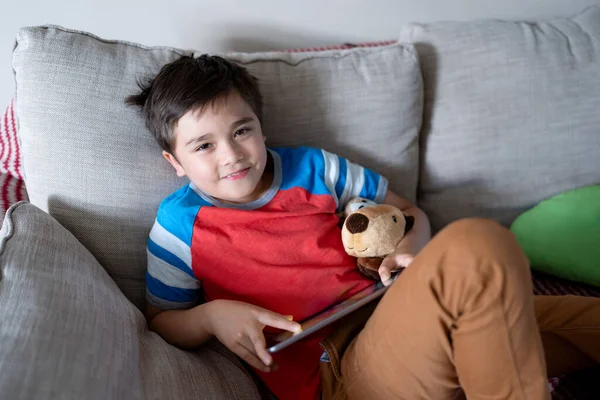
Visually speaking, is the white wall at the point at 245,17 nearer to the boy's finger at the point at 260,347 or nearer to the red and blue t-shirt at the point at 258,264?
the red and blue t-shirt at the point at 258,264

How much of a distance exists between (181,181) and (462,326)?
0.63 meters

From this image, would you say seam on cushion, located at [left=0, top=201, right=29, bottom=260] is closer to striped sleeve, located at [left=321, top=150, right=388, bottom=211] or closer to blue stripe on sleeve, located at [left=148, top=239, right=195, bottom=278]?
blue stripe on sleeve, located at [left=148, top=239, right=195, bottom=278]

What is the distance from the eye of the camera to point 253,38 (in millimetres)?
1392

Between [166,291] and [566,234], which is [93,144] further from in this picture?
[566,234]

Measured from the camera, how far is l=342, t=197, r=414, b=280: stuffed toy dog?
958mm

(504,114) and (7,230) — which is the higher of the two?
(7,230)

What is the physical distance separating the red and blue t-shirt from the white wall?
1.72 feet

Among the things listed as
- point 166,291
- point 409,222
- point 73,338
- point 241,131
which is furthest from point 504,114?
point 73,338

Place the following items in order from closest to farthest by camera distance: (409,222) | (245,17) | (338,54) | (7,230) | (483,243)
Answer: (483,243), (7,230), (409,222), (338,54), (245,17)

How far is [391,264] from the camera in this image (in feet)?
3.01

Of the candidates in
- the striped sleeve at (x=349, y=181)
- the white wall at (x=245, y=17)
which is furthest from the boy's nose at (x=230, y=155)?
the white wall at (x=245, y=17)

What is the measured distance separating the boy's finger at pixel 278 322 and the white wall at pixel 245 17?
2.66 feet

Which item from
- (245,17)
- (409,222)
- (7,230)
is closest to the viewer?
(7,230)

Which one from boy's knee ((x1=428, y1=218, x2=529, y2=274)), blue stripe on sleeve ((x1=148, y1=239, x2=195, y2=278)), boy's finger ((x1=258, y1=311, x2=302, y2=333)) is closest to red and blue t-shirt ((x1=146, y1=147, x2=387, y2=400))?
blue stripe on sleeve ((x1=148, y1=239, x2=195, y2=278))
